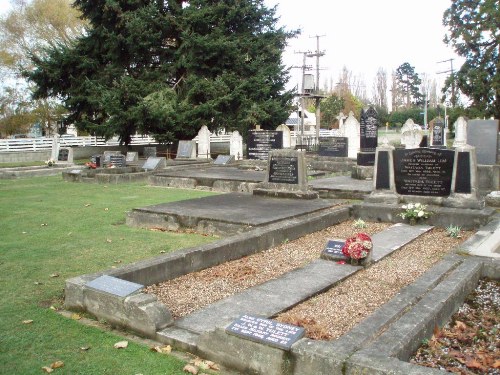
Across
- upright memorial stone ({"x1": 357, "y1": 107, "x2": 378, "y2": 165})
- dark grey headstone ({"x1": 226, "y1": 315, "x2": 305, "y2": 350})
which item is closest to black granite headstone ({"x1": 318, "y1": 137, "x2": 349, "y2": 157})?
upright memorial stone ({"x1": 357, "y1": 107, "x2": 378, "y2": 165})

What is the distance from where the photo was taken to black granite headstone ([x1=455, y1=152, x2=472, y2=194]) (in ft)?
32.9

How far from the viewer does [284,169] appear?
1234cm

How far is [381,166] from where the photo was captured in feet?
36.1

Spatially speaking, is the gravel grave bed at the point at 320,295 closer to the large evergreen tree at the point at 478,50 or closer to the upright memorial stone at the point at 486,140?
the upright memorial stone at the point at 486,140

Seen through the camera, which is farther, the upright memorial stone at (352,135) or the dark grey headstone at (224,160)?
the upright memorial stone at (352,135)

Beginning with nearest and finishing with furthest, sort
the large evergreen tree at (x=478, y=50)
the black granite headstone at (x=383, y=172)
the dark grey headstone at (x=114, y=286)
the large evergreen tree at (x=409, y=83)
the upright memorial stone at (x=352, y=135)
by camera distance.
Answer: the dark grey headstone at (x=114, y=286)
the black granite headstone at (x=383, y=172)
the upright memorial stone at (x=352, y=135)
the large evergreen tree at (x=478, y=50)
the large evergreen tree at (x=409, y=83)

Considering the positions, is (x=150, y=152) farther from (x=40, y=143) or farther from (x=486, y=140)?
(x=486, y=140)

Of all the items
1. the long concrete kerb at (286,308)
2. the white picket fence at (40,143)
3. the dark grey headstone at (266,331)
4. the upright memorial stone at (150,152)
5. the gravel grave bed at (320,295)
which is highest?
the white picket fence at (40,143)

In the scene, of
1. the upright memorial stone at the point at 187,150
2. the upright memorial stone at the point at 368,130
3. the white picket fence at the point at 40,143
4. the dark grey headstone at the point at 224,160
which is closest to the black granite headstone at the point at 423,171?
the upright memorial stone at the point at 368,130

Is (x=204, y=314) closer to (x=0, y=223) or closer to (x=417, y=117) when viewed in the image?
(x=0, y=223)

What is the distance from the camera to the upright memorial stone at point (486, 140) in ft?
54.1

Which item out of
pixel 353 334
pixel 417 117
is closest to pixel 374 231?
pixel 353 334

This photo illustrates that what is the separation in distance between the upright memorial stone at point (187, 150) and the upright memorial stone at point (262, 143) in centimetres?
519

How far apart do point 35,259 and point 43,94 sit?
2529 cm
